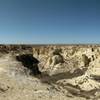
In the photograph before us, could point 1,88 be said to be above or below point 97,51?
below

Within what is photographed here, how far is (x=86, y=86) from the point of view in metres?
22.1

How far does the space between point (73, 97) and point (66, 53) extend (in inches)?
1009

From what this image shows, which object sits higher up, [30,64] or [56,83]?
[30,64]

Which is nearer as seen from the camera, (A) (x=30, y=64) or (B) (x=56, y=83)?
(B) (x=56, y=83)

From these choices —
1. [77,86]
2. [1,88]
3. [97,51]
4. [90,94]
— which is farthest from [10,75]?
[97,51]

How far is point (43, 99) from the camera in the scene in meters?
16.8

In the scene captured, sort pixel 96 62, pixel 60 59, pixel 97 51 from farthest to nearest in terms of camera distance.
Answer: pixel 60 59 → pixel 97 51 → pixel 96 62

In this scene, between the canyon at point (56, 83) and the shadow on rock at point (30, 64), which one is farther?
the shadow on rock at point (30, 64)

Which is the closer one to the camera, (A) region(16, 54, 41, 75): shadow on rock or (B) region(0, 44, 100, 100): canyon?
(B) region(0, 44, 100, 100): canyon

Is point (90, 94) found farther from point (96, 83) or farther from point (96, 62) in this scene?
point (96, 62)

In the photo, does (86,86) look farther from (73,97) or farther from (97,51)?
(97,51)

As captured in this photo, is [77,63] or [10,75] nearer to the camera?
[10,75]

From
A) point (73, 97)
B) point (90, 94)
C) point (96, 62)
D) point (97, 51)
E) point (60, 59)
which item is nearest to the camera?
point (73, 97)

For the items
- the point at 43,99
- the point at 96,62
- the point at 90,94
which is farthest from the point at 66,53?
the point at 43,99
